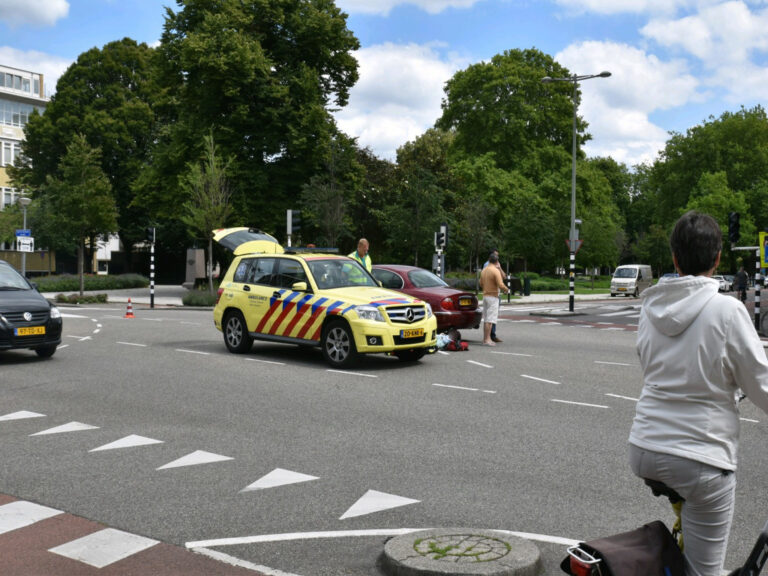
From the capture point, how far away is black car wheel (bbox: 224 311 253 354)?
Result: 14305 millimetres

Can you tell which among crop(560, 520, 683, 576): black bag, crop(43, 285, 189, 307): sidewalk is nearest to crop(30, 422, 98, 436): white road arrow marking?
crop(560, 520, 683, 576): black bag

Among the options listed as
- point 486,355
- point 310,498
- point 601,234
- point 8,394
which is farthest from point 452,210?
point 310,498

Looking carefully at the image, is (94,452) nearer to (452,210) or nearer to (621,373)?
(621,373)

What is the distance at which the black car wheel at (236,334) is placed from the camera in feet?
46.9

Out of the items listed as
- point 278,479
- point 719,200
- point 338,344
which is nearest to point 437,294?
point 338,344

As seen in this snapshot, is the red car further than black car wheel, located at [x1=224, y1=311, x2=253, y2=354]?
Yes

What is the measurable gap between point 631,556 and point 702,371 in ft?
2.31

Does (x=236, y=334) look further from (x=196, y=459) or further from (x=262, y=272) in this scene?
(x=196, y=459)

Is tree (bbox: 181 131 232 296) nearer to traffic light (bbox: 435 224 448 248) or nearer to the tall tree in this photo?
the tall tree

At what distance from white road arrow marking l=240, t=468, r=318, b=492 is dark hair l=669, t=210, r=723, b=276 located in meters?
3.82

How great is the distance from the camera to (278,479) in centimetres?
609

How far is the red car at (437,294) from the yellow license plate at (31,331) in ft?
20.4

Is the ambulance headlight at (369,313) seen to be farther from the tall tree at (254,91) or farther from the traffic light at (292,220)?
the tall tree at (254,91)

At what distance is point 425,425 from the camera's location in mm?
8172
